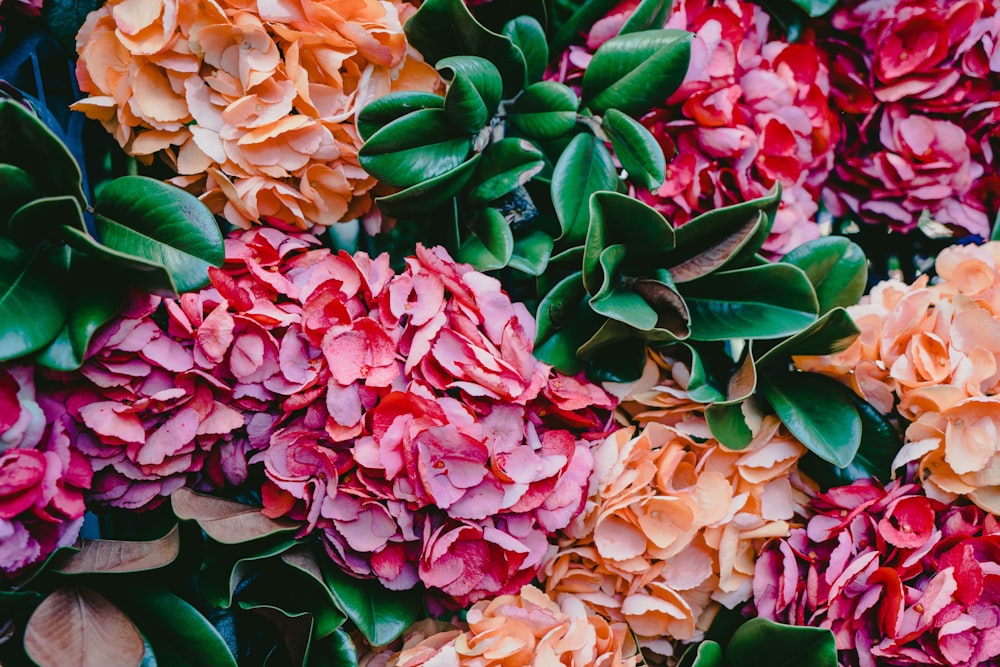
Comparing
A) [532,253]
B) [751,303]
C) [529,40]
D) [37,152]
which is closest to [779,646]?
[751,303]

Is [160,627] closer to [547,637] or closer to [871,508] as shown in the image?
[547,637]

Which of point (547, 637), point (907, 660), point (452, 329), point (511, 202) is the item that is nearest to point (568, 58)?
point (511, 202)

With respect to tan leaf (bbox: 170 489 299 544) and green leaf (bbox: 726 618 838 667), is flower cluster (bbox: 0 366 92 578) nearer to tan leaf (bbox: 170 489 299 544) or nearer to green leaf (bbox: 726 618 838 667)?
tan leaf (bbox: 170 489 299 544)

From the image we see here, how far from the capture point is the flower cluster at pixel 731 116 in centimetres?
83

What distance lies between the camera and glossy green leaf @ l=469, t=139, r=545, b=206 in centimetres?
78

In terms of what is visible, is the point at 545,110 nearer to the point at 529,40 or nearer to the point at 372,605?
the point at 529,40

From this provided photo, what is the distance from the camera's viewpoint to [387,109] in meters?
0.74

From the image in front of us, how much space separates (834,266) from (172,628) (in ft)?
2.45

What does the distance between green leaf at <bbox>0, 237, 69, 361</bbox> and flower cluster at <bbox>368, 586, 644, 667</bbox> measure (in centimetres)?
42

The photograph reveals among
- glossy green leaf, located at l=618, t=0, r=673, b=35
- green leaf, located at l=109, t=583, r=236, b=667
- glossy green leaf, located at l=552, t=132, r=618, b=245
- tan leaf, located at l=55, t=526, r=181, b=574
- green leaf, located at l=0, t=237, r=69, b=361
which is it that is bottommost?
green leaf, located at l=109, t=583, r=236, b=667

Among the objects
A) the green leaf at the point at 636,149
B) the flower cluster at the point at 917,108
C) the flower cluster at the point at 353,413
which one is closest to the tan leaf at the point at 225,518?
the flower cluster at the point at 353,413

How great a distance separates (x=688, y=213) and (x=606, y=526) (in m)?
0.35

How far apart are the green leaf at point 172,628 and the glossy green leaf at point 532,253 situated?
434mm

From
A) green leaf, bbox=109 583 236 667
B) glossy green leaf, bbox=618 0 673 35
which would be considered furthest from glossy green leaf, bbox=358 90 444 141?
green leaf, bbox=109 583 236 667
